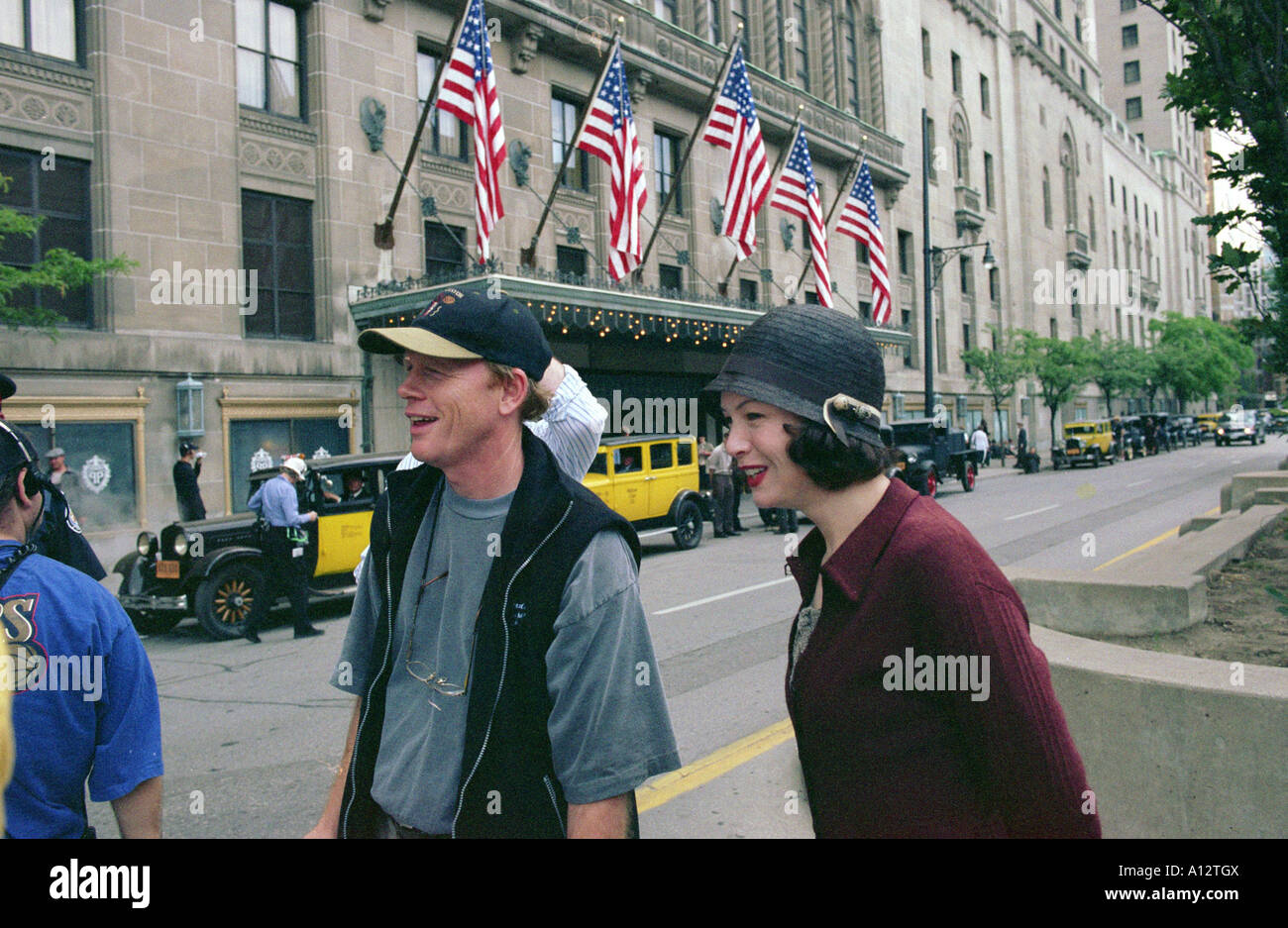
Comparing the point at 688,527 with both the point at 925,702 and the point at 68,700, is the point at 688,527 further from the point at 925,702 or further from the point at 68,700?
the point at 925,702

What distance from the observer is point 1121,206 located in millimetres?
67625

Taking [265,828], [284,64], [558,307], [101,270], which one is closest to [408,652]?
[265,828]

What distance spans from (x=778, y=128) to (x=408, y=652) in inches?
1214

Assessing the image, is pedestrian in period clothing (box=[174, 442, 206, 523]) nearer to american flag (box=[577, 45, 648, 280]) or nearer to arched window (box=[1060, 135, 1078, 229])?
american flag (box=[577, 45, 648, 280])

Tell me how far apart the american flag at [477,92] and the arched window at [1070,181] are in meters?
49.6

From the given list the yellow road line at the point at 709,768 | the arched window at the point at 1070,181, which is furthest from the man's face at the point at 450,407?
the arched window at the point at 1070,181

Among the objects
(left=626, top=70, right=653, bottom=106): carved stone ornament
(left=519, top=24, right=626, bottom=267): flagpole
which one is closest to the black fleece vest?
(left=519, top=24, right=626, bottom=267): flagpole

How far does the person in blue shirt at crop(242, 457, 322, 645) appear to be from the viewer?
32.2ft

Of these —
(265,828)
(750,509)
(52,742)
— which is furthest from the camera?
(750,509)

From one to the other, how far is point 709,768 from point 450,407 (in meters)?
3.54

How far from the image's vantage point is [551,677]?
1.98m

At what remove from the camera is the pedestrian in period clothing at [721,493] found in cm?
1780
